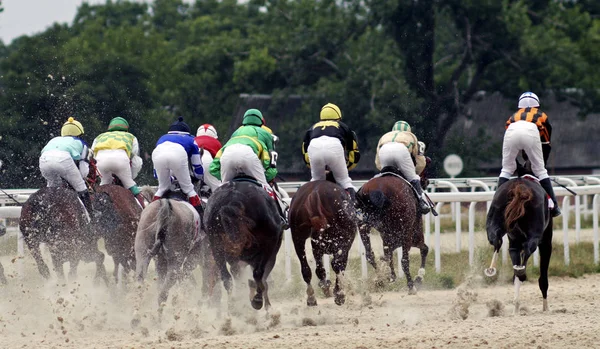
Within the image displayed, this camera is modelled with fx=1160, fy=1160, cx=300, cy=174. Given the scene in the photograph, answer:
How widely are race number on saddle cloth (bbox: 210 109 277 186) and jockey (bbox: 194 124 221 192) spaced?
761 millimetres

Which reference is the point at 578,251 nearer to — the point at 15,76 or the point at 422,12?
the point at 422,12

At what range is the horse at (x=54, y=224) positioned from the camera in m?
11.9

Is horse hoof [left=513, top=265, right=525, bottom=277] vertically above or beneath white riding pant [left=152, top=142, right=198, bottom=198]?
beneath

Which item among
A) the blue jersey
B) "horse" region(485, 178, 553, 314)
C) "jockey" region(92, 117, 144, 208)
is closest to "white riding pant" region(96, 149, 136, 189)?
"jockey" region(92, 117, 144, 208)

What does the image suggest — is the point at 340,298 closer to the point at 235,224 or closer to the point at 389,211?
the point at 389,211

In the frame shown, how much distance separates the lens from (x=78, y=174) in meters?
12.4

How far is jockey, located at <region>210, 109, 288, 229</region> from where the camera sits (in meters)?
10.6

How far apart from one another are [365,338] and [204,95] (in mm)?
31403

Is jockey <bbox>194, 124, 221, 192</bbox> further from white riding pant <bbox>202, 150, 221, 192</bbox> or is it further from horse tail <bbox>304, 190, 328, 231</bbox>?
horse tail <bbox>304, 190, 328, 231</bbox>

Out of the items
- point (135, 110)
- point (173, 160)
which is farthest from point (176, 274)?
point (135, 110)

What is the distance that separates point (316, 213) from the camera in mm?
11289

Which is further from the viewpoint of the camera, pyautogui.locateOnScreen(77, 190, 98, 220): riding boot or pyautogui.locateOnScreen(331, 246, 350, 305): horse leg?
pyautogui.locateOnScreen(77, 190, 98, 220): riding boot

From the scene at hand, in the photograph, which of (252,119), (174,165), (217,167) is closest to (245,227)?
(217,167)

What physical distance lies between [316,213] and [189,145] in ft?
4.58
